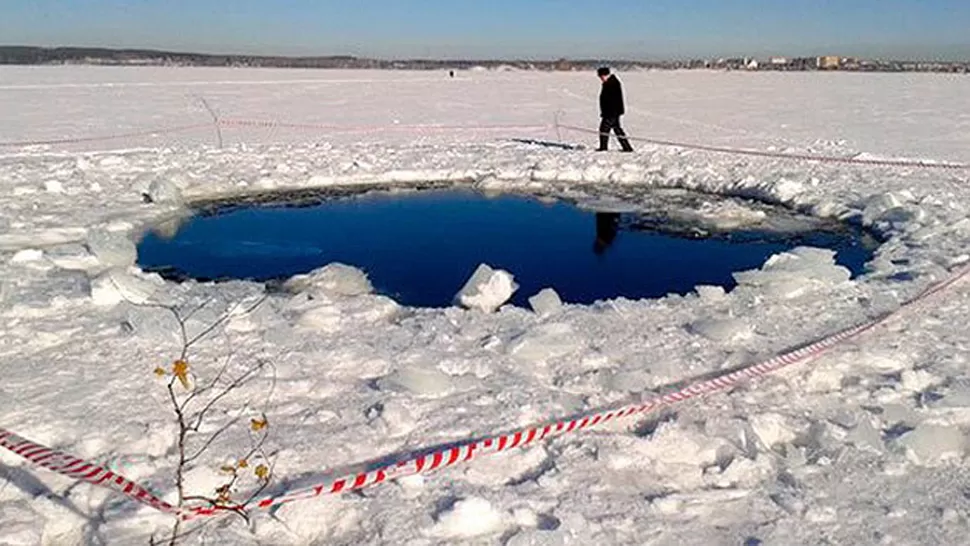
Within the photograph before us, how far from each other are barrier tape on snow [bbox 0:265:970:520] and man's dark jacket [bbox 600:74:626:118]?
8.59 m

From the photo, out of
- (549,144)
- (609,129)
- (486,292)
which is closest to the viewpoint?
(486,292)

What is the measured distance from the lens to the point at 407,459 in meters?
3.36

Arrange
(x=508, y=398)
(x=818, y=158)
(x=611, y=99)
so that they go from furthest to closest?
(x=611, y=99) < (x=818, y=158) < (x=508, y=398)

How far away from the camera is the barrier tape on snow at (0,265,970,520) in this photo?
9.57 ft

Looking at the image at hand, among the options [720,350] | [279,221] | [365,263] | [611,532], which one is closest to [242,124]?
[279,221]

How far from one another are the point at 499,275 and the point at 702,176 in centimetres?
→ 621

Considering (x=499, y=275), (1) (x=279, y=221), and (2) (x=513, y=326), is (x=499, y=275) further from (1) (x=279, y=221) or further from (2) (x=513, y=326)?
(1) (x=279, y=221)

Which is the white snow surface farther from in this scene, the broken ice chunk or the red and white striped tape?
the broken ice chunk

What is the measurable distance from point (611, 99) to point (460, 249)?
5.73 metres

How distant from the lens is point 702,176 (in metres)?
10.8

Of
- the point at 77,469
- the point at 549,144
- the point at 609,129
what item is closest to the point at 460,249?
the point at 77,469

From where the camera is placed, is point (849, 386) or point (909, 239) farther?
point (909, 239)

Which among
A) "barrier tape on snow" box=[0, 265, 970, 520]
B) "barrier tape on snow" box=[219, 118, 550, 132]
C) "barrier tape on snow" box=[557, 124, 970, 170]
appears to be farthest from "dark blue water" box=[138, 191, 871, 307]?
"barrier tape on snow" box=[219, 118, 550, 132]

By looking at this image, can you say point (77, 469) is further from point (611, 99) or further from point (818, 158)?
point (818, 158)
